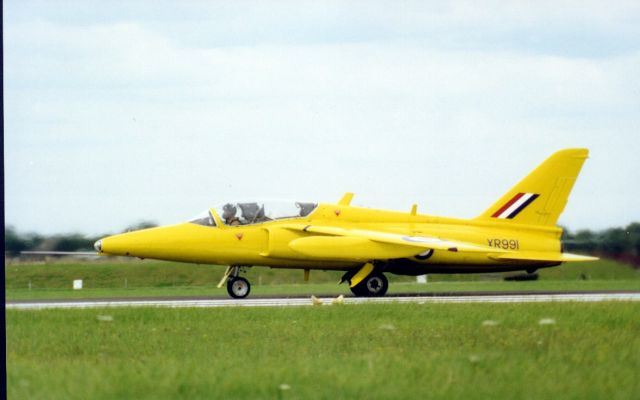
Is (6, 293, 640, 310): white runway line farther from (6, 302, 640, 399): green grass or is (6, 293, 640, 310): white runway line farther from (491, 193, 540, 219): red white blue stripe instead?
(491, 193, 540, 219): red white blue stripe

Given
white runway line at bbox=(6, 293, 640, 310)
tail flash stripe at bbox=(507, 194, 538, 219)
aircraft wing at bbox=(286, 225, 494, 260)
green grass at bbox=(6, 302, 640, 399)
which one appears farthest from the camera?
tail flash stripe at bbox=(507, 194, 538, 219)

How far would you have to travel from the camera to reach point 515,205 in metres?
25.8

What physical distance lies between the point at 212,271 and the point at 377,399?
104 feet

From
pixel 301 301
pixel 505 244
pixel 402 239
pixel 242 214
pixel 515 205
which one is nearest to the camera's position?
pixel 301 301

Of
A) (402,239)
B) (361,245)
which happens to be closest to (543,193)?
(402,239)

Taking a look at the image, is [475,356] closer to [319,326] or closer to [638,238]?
[319,326]

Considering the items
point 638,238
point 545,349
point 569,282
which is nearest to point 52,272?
point 569,282

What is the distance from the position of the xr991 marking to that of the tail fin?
0.61 metres

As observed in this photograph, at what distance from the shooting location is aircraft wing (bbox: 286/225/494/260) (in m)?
23.8

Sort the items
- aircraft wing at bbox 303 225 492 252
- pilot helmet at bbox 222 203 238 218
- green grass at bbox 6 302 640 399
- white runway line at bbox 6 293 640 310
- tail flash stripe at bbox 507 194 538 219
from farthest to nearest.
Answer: tail flash stripe at bbox 507 194 538 219
pilot helmet at bbox 222 203 238 218
aircraft wing at bbox 303 225 492 252
white runway line at bbox 6 293 640 310
green grass at bbox 6 302 640 399

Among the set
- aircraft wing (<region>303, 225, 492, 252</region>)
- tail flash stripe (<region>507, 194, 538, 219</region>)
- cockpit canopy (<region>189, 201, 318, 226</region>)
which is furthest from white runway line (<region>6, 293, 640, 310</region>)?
tail flash stripe (<region>507, 194, 538, 219</region>)

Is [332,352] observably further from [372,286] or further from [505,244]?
[505,244]

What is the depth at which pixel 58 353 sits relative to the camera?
11.6 meters

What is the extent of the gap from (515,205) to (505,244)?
1068 millimetres
